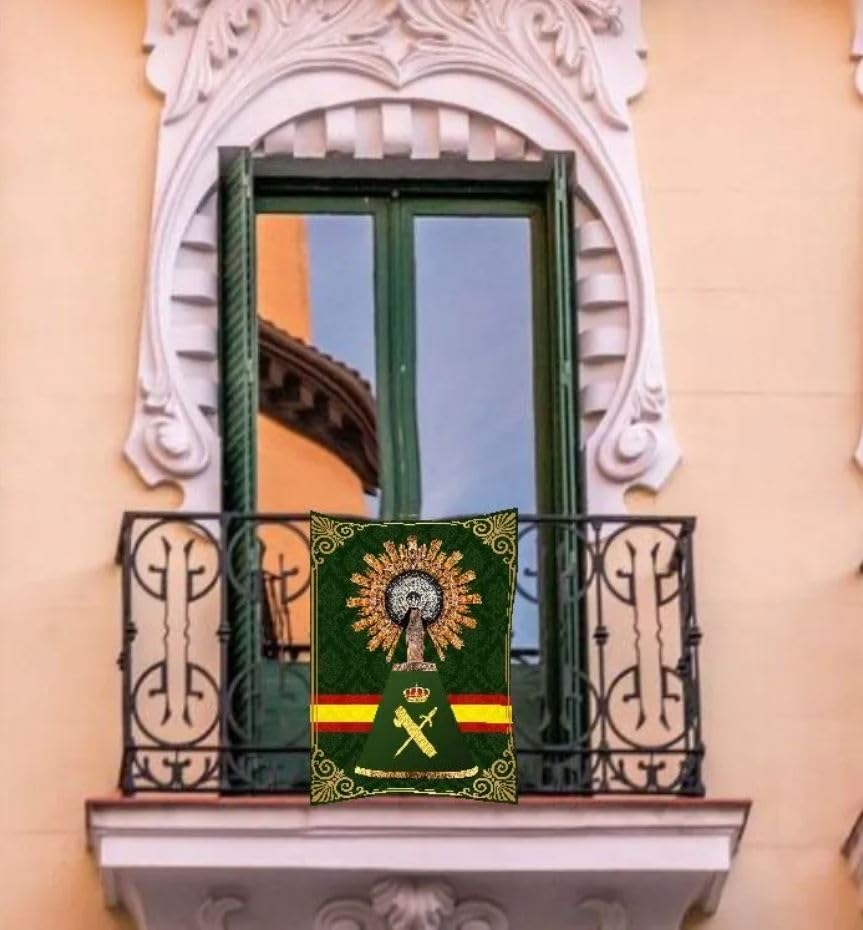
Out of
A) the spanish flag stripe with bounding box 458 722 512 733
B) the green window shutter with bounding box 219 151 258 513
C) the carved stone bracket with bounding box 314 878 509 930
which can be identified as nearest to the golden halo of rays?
the spanish flag stripe with bounding box 458 722 512 733

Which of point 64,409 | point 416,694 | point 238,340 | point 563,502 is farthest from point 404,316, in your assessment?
point 416,694

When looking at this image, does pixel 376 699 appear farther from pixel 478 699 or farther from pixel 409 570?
pixel 409 570

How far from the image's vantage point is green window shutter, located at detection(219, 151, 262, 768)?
49.1 ft

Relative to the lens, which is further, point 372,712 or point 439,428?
point 439,428

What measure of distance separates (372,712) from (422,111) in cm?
251

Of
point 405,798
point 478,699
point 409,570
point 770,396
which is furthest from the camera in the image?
point 770,396

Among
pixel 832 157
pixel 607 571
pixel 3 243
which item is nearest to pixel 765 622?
pixel 607 571

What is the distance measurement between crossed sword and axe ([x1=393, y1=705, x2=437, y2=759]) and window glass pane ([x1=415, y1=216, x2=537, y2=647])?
112 centimetres

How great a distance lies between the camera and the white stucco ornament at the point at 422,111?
51.4 ft

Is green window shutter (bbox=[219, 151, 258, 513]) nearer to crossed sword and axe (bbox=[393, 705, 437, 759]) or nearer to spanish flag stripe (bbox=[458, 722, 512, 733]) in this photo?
crossed sword and axe (bbox=[393, 705, 437, 759])

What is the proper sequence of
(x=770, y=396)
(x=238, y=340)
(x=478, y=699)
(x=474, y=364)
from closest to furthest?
(x=478, y=699) < (x=238, y=340) < (x=770, y=396) < (x=474, y=364)

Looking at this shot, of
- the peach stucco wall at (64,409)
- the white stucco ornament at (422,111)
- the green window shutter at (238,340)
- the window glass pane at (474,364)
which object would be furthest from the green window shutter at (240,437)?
the window glass pane at (474,364)

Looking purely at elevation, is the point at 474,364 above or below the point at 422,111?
below

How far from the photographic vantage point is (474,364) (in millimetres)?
15781
